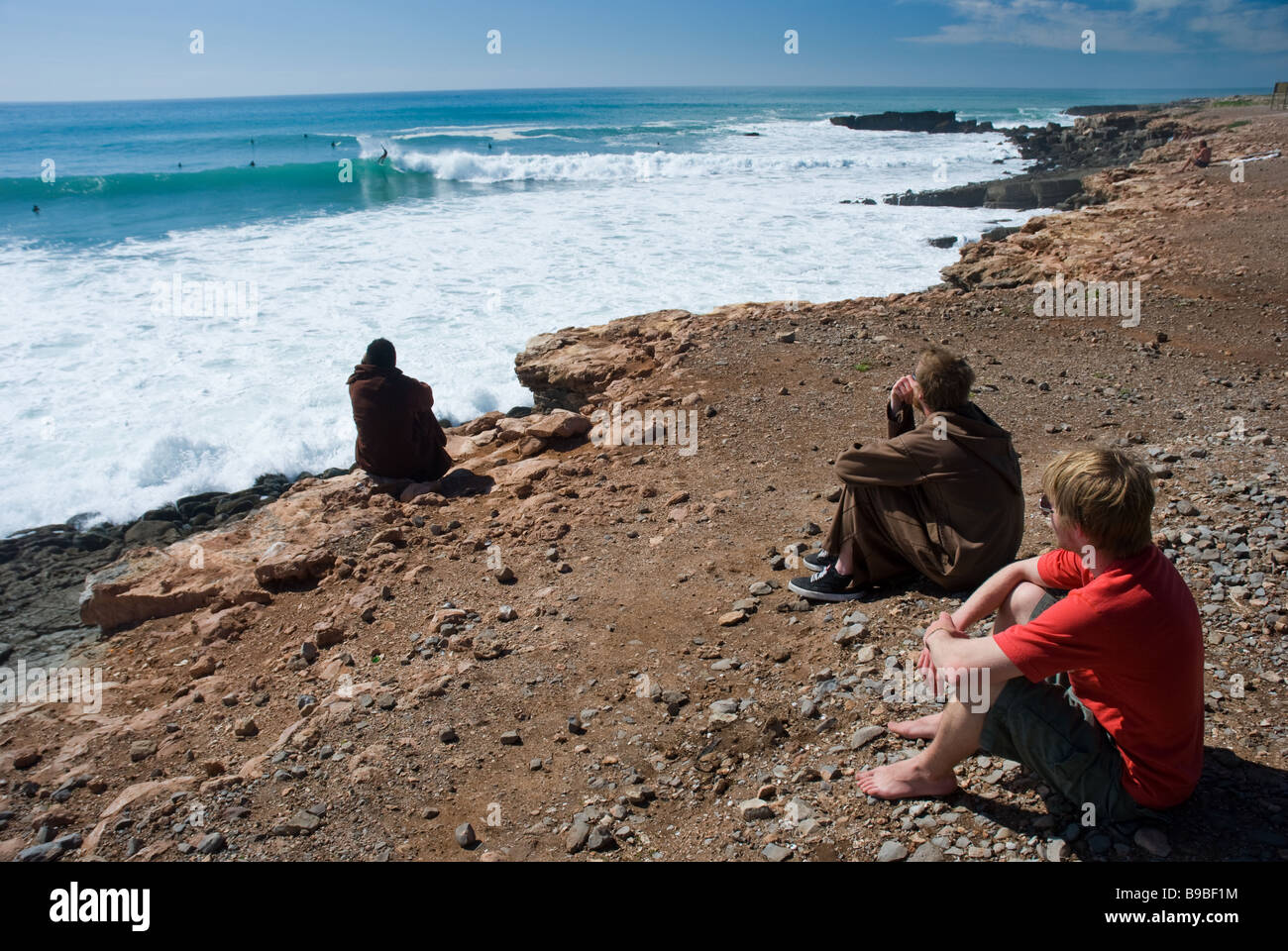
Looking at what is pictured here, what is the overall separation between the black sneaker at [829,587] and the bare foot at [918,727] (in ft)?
3.58

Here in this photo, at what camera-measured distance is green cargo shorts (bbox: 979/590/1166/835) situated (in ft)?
7.52

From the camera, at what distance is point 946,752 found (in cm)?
252

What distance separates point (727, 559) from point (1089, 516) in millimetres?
2796

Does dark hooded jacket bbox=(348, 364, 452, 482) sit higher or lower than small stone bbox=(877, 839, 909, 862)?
higher

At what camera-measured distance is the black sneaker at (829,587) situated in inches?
160

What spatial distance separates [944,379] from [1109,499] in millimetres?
1534

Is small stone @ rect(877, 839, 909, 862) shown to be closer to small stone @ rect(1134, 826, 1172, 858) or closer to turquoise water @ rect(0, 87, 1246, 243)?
small stone @ rect(1134, 826, 1172, 858)

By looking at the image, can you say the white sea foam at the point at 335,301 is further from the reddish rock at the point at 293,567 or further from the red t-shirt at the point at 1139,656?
the red t-shirt at the point at 1139,656

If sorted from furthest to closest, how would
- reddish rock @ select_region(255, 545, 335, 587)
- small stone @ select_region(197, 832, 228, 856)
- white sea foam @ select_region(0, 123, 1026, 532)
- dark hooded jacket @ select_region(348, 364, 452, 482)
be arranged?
white sea foam @ select_region(0, 123, 1026, 532) → dark hooded jacket @ select_region(348, 364, 452, 482) → reddish rock @ select_region(255, 545, 335, 587) → small stone @ select_region(197, 832, 228, 856)

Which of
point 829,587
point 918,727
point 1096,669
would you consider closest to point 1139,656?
point 1096,669

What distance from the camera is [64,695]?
5.12 m

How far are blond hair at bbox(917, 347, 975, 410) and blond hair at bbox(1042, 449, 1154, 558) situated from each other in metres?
1.39

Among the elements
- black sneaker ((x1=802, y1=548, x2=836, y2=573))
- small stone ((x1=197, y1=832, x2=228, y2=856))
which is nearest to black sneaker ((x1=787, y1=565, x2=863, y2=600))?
black sneaker ((x1=802, y1=548, x2=836, y2=573))

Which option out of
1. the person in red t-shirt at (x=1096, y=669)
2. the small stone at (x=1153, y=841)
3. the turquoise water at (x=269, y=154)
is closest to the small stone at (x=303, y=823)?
the person in red t-shirt at (x=1096, y=669)
